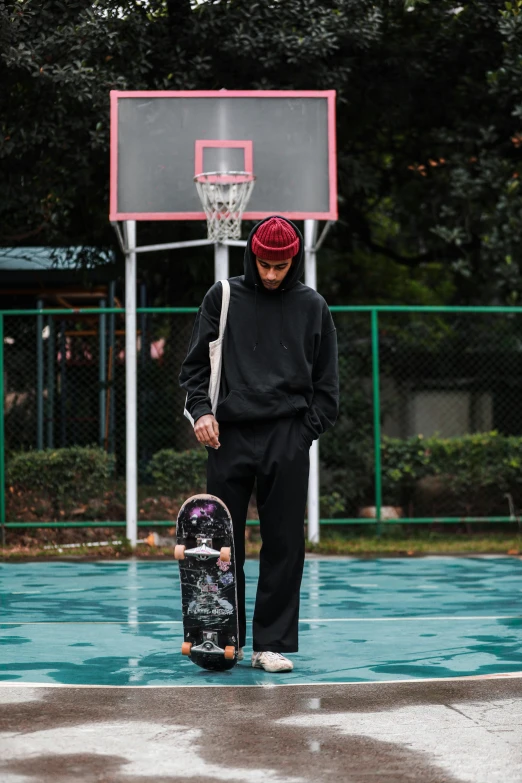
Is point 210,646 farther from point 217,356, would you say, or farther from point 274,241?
point 274,241

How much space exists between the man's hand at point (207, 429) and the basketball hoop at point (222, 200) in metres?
6.78

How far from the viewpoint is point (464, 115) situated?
16938mm

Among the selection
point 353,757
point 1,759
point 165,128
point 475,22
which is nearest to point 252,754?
point 353,757

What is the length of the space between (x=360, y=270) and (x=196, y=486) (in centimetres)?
938

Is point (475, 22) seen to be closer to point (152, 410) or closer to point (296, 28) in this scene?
point (296, 28)

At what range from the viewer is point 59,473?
43.8ft

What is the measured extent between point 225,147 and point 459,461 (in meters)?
4.61

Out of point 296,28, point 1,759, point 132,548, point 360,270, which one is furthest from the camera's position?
point 360,270

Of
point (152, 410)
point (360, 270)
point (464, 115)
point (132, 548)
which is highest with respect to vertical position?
point (464, 115)

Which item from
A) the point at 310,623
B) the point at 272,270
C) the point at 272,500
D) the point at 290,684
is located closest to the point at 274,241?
the point at 272,270

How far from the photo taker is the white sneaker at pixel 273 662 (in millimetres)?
5707

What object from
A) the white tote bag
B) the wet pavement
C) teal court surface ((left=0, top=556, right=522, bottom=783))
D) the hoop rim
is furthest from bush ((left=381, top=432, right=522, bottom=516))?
the wet pavement

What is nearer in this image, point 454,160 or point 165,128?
point 165,128

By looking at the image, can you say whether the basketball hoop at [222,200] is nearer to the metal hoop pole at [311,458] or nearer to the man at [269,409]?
the metal hoop pole at [311,458]
